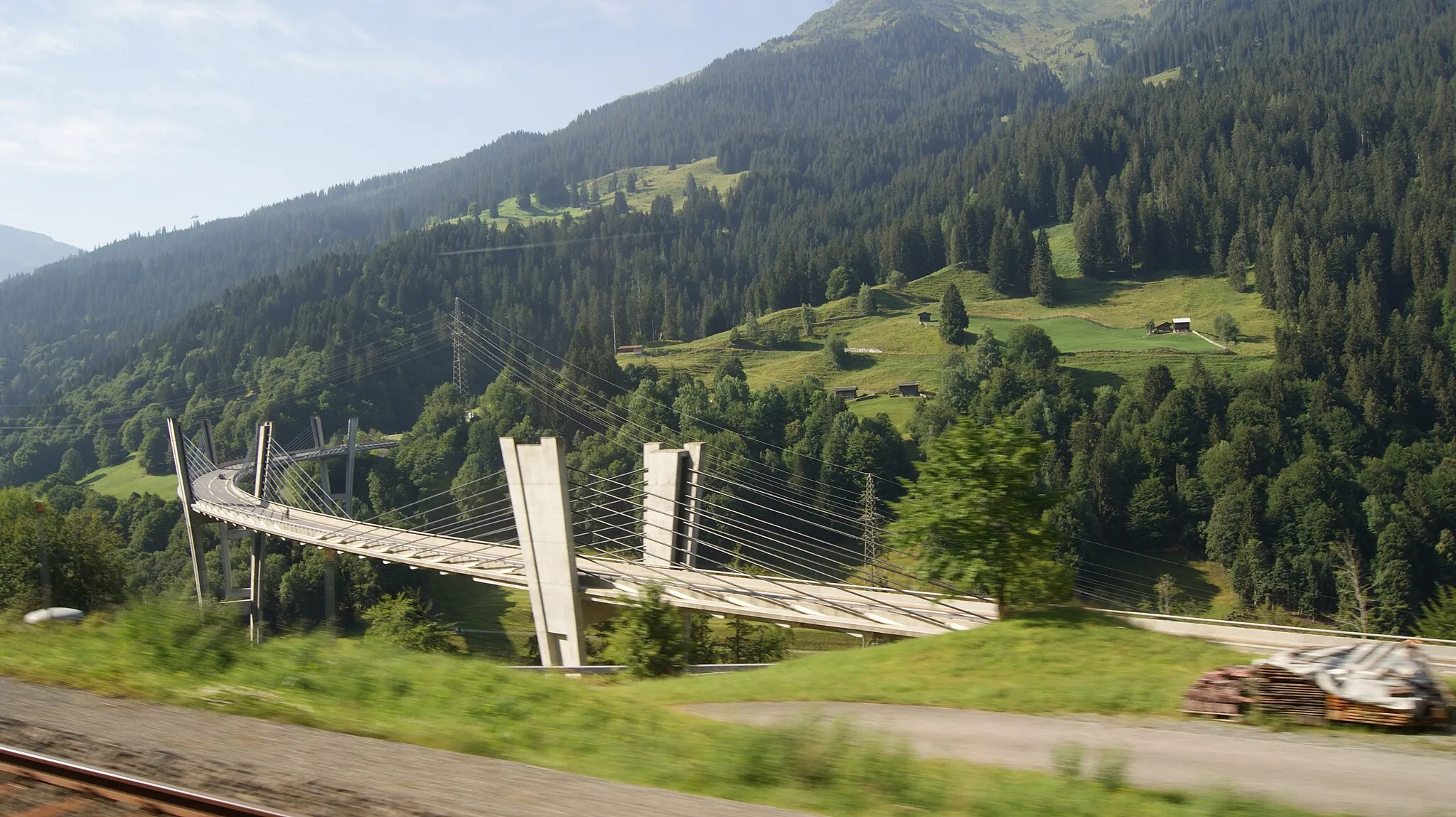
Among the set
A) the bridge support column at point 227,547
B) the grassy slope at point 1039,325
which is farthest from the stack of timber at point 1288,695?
the grassy slope at point 1039,325

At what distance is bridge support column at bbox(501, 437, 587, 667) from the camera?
23.5m

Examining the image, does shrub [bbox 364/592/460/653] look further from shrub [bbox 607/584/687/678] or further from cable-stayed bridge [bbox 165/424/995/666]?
shrub [bbox 607/584/687/678]

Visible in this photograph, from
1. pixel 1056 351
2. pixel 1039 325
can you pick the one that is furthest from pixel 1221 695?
pixel 1039 325

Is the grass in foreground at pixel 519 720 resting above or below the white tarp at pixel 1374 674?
above

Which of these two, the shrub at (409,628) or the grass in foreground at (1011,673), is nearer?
the grass in foreground at (1011,673)

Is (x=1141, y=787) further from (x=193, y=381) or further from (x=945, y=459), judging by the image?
(x=193, y=381)

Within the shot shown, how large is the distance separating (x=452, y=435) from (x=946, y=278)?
6705 centimetres

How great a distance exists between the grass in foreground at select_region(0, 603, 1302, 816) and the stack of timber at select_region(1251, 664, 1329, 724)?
3844mm

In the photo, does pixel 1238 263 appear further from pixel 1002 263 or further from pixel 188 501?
pixel 188 501

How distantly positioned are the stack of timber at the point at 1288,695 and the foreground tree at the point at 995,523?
7.09 m

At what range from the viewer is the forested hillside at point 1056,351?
245 ft

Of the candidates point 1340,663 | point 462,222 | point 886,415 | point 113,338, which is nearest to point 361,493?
point 886,415

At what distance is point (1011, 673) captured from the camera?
14.2m

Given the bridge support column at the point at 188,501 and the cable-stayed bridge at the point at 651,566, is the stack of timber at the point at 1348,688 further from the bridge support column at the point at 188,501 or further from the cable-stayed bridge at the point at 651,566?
the bridge support column at the point at 188,501
